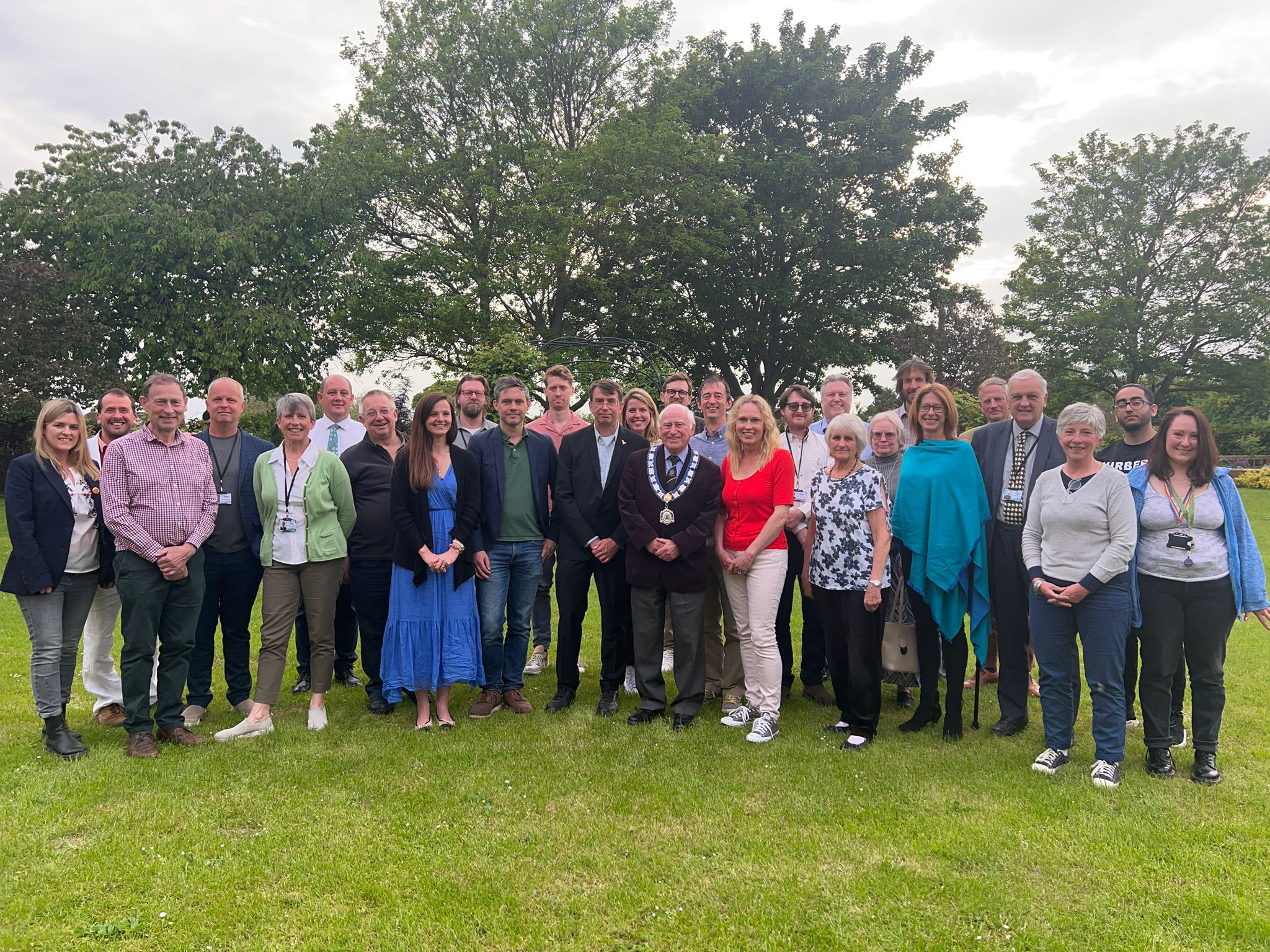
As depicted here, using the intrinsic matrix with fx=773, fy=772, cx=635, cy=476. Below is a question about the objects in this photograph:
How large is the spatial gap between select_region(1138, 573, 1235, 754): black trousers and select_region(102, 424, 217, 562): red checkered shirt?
224 inches

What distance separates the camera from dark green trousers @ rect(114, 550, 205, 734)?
462cm

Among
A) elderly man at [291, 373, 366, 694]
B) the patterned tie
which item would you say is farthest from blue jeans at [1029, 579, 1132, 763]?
elderly man at [291, 373, 366, 694]

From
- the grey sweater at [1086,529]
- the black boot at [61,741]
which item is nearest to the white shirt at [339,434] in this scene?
the black boot at [61,741]

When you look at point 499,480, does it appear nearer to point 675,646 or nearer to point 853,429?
point 675,646

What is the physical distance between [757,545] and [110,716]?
4525 mm

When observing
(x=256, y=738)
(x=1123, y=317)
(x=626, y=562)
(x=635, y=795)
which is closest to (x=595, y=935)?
(x=635, y=795)

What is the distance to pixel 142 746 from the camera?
15.1 feet

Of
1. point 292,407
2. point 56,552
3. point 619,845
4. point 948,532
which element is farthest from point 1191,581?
point 56,552

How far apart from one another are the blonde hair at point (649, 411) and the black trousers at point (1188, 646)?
3374mm

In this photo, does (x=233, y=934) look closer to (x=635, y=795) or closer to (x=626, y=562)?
(x=635, y=795)

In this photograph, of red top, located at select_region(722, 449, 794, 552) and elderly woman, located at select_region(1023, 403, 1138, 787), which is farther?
red top, located at select_region(722, 449, 794, 552)

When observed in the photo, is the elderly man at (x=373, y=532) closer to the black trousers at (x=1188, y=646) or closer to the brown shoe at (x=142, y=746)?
the brown shoe at (x=142, y=746)

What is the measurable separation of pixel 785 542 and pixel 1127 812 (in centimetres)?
229

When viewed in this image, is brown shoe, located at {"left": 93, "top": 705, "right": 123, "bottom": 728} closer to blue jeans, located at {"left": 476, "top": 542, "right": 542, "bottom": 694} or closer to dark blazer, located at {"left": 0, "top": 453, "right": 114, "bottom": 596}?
dark blazer, located at {"left": 0, "top": 453, "right": 114, "bottom": 596}
